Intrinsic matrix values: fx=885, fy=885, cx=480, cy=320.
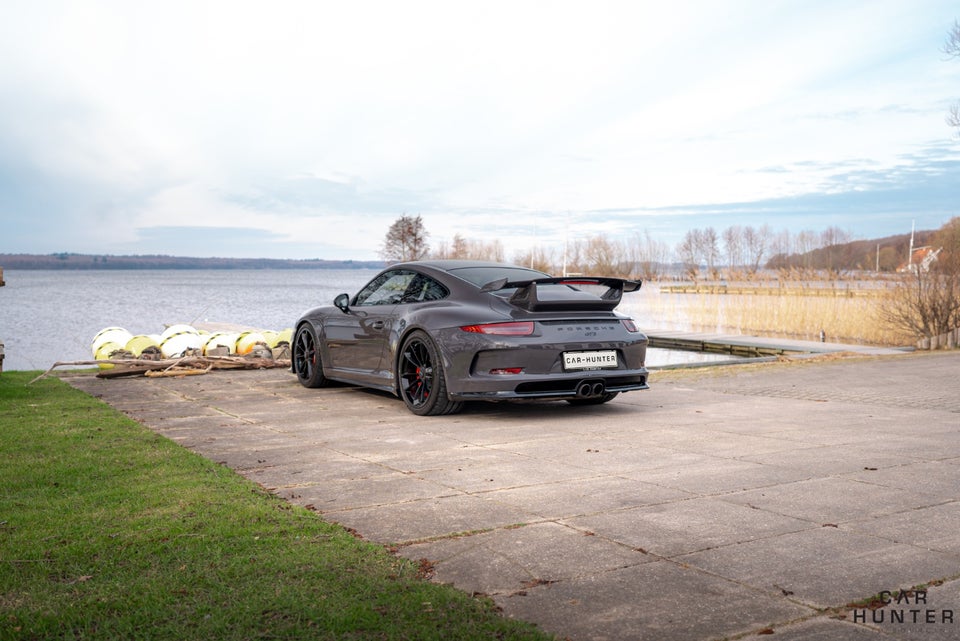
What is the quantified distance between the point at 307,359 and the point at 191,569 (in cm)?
665

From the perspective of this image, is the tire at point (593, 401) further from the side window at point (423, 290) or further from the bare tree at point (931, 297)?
the bare tree at point (931, 297)

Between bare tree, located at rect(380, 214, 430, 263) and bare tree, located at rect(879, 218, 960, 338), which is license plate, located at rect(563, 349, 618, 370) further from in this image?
bare tree, located at rect(380, 214, 430, 263)

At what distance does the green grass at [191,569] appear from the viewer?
281 centimetres

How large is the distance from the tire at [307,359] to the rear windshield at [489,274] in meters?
2.34

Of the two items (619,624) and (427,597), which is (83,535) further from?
(619,624)

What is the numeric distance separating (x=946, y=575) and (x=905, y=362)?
10.6 metres

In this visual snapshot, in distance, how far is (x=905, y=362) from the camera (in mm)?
12930

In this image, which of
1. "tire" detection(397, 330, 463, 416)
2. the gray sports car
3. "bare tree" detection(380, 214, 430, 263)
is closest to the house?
the gray sports car

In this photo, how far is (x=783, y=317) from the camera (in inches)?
900

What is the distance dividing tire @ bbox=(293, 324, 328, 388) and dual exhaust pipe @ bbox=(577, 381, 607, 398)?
3.35 meters

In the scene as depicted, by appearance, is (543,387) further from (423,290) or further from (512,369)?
(423,290)

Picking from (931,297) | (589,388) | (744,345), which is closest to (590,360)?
(589,388)

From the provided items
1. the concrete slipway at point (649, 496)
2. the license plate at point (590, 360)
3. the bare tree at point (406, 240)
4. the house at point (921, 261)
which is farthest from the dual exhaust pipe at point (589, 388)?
the bare tree at point (406, 240)

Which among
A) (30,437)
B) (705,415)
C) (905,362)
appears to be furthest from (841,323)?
(30,437)
